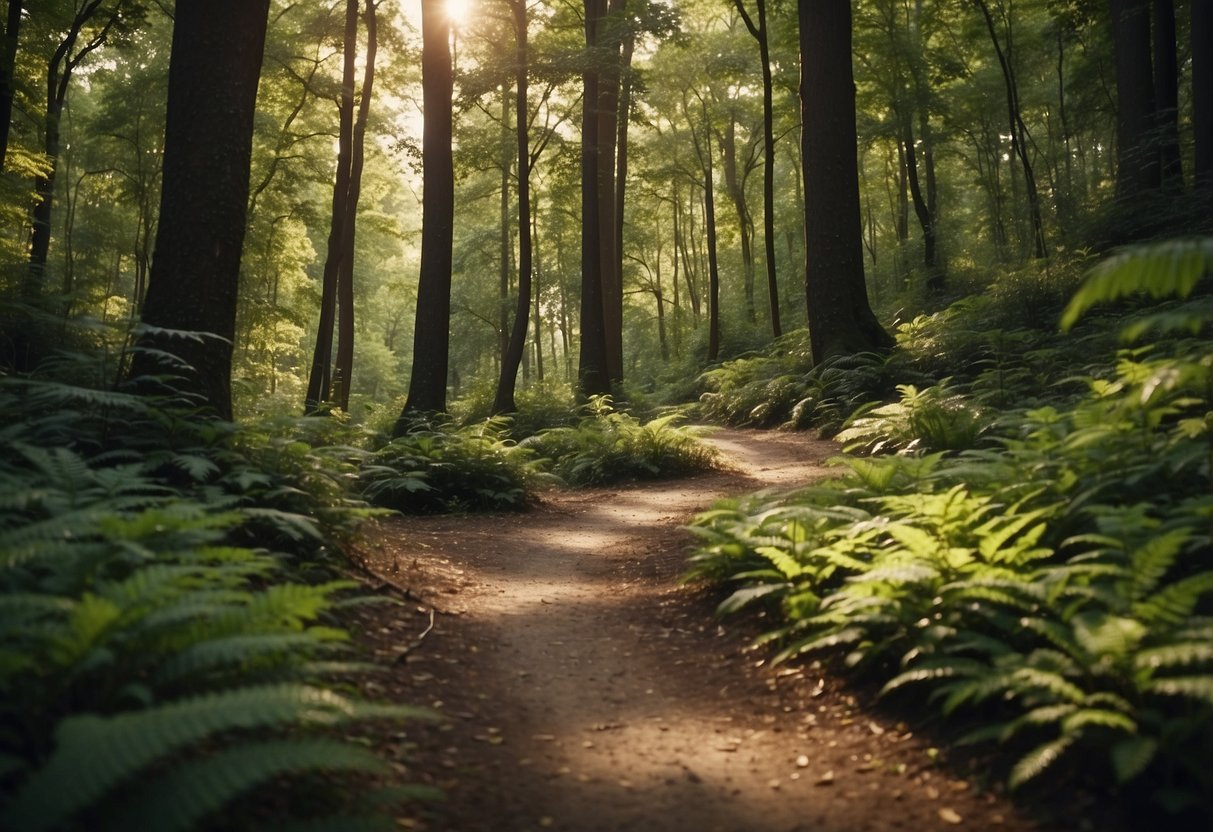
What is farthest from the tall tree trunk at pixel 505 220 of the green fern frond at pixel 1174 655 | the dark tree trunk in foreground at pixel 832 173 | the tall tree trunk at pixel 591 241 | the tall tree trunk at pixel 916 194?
the green fern frond at pixel 1174 655

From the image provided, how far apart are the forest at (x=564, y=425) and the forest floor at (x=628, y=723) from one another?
0.15 meters

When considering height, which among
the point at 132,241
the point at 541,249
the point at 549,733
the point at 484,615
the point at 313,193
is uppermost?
the point at 313,193

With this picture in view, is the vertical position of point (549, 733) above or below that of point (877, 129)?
below

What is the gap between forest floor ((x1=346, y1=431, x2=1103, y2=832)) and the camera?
3090 millimetres

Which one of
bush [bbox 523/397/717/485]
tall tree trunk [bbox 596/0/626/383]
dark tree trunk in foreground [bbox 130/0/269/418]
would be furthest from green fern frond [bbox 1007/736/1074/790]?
tall tree trunk [bbox 596/0/626/383]

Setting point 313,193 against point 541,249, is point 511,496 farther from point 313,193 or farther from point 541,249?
point 313,193

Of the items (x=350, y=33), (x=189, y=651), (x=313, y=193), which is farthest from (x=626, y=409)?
(x=313, y=193)

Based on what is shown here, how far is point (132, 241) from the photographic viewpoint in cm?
2642

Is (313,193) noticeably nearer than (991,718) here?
No

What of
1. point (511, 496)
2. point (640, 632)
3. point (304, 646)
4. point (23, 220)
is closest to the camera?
point (304, 646)

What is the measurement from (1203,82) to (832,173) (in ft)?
22.0

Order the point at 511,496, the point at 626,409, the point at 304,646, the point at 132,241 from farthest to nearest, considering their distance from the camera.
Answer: the point at 132,241 < the point at 626,409 < the point at 511,496 < the point at 304,646

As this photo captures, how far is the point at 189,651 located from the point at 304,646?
2.51 ft

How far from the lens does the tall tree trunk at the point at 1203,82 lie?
1373 centimetres
